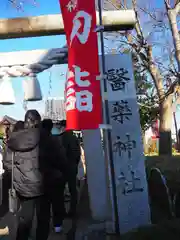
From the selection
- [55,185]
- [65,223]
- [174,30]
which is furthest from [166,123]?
[55,185]

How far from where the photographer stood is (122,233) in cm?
476

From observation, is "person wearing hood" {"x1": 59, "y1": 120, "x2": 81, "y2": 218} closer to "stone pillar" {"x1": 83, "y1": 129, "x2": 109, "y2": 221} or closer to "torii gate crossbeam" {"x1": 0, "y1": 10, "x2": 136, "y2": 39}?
"stone pillar" {"x1": 83, "y1": 129, "x2": 109, "y2": 221}

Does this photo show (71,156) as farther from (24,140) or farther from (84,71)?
(24,140)

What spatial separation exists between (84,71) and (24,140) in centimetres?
129

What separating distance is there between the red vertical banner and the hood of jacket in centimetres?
71

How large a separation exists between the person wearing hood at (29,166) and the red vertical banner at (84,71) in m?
0.66

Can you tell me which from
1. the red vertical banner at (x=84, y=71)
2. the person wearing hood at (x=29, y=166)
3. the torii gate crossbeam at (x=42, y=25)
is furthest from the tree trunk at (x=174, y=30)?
the person wearing hood at (x=29, y=166)

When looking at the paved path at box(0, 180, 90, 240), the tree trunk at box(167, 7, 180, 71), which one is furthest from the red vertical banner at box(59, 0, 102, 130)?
the tree trunk at box(167, 7, 180, 71)

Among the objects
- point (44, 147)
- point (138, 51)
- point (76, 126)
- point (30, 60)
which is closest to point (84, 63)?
point (76, 126)

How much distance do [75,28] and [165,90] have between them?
12.4 metres

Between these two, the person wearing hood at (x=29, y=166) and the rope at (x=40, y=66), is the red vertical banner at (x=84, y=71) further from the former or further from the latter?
the rope at (x=40, y=66)

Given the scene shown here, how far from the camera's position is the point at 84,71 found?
469cm

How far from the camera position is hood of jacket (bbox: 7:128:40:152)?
13.1 ft

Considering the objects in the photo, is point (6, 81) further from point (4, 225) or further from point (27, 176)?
point (27, 176)
